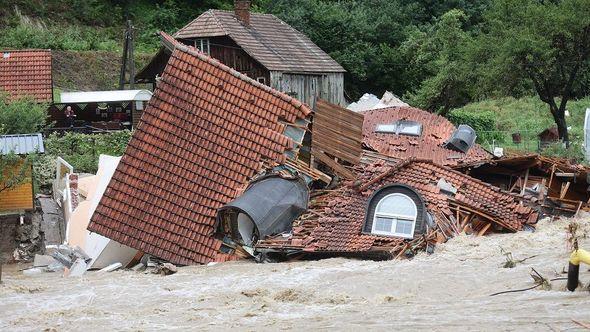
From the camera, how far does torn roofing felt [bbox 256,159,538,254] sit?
2139cm

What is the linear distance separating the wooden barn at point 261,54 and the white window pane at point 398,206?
18256 mm

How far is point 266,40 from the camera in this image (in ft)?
139

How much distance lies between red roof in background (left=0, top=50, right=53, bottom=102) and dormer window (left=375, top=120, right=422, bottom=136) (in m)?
13.7

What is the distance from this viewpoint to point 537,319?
13.1 m

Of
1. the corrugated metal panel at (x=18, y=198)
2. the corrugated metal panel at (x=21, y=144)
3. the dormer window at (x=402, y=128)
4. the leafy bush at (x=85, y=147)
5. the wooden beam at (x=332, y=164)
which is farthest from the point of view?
the leafy bush at (x=85, y=147)

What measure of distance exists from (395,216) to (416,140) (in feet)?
36.4

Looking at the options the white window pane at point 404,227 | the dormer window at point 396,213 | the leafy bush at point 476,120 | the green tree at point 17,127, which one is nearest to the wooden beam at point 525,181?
the dormer window at point 396,213

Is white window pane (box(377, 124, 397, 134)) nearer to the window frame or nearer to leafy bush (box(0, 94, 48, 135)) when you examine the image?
the window frame

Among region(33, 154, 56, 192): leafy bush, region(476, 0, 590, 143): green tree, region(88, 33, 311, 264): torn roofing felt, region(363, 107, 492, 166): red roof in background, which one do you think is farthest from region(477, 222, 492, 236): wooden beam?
region(33, 154, 56, 192): leafy bush

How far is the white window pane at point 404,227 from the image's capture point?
2164 centimetres

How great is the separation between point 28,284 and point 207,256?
399cm

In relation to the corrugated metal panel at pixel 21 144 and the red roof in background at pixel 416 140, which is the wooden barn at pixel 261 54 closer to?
the red roof in background at pixel 416 140

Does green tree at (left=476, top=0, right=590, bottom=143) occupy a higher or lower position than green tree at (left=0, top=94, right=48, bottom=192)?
higher

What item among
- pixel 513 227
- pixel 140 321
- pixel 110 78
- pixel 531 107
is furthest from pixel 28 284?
pixel 531 107
